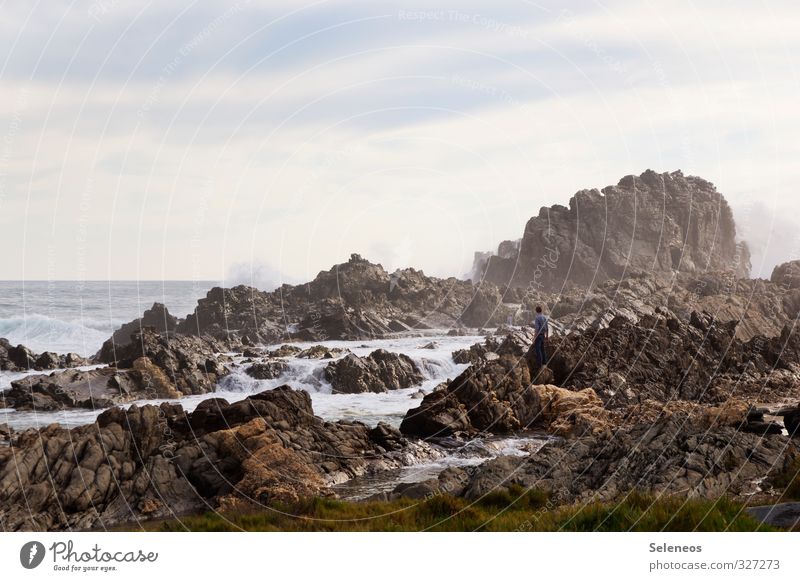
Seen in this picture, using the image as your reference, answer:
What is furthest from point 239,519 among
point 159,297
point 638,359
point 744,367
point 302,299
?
point 159,297

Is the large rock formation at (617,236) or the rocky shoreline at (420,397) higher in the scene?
the large rock formation at (617,236)

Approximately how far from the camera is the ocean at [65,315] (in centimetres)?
7569

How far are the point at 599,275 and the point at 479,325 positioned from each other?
25091mm

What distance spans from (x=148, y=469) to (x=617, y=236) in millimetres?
90265

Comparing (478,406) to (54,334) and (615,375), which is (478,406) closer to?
(615,375)

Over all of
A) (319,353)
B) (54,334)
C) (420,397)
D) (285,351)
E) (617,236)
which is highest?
(617,236)

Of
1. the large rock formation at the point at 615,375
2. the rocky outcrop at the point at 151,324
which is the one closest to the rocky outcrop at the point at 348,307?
the rocky outcrop at the point at 151,324

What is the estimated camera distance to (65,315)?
89.2 meters

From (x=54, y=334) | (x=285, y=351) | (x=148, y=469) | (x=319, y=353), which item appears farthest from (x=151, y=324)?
(x=148, y=469)

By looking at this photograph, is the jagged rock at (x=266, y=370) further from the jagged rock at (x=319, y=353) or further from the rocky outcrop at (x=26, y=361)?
the rocky outcrop at (x=26, y=361)

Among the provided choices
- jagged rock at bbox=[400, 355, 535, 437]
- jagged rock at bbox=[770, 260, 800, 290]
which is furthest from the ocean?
jagged rock at bbox=[770, 260, 800, 290]

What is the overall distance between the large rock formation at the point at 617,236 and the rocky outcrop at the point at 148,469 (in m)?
72.9
